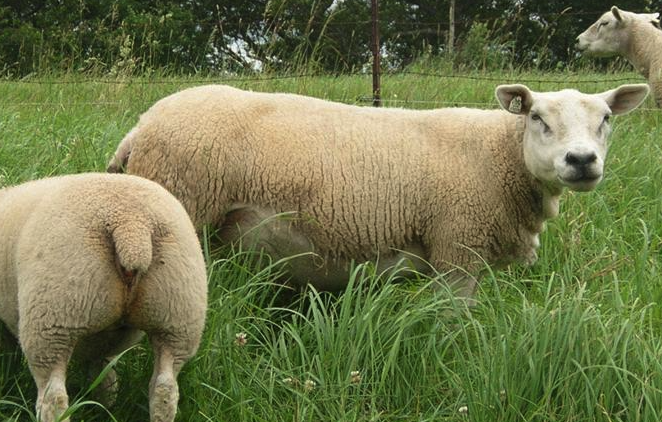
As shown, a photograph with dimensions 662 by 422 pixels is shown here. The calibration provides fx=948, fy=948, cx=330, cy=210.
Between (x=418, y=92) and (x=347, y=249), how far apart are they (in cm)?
439

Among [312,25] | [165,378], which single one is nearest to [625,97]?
→ [165,378]

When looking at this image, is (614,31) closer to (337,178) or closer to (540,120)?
(540,120)

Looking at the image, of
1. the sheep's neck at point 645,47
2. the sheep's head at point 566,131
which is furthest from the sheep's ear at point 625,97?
the sheep's neck at point 645,47

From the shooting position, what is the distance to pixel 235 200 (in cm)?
426

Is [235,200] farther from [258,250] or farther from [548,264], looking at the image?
[548,264]

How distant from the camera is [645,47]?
10.4 metres

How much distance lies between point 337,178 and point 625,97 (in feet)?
4.73

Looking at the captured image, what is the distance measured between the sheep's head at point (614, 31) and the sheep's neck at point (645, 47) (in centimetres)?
7

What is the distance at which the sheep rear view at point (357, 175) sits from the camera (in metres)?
4.21

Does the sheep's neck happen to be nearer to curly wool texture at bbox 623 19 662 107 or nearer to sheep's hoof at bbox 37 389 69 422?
curly wool texture at bbox 623 19 662 107

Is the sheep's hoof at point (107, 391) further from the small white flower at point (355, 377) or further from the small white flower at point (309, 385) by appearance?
the small white flower at point (355, 377)

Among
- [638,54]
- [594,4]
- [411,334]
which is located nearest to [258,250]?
[411,334]

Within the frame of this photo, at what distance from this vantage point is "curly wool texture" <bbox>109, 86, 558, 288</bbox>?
4223mm

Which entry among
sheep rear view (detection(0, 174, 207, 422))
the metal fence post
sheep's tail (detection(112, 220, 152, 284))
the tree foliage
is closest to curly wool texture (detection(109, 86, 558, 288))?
sheep rear view (detection(0, 174, 207, 422))
